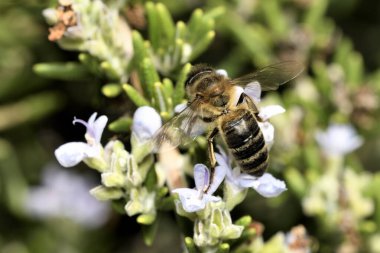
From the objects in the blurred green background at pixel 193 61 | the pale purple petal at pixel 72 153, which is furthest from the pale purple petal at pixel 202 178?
the blurred green background at pixel 193 61

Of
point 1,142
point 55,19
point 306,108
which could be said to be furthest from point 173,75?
point 1,142

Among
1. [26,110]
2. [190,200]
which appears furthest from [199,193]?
[26,110]

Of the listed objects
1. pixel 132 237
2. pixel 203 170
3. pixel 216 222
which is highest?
pixel 203 170

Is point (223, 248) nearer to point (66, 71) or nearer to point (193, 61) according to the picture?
point (66, 71)

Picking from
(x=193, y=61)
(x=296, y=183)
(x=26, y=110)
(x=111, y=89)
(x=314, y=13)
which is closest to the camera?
(x=111, y=89)

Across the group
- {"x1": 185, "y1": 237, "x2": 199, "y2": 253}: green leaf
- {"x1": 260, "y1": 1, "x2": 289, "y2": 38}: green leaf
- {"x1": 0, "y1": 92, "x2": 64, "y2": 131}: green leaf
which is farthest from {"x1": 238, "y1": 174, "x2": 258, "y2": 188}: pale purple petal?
{"x1": 0, "y1": 92, "x2": 64, "y2": 131}: green leaf

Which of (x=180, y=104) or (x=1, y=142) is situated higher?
(x=180, y=104)

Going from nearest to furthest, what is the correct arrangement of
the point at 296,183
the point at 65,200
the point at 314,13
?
1. the point at 296,183
2. the point at 314,13
3. the point at 65,200

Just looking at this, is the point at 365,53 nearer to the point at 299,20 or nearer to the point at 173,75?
the point at 299,20
